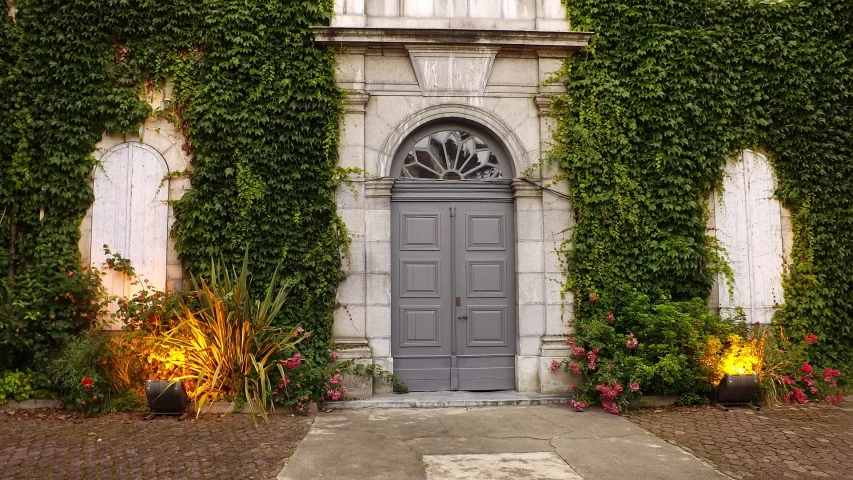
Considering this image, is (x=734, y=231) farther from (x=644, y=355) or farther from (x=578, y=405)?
(x=578, y=405)

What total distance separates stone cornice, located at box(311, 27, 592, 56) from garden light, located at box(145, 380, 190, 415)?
4253 mm

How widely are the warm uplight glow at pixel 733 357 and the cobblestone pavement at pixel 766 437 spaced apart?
0.40m

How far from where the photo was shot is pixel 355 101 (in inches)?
289

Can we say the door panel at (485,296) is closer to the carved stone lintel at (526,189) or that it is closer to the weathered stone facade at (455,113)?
the weathered stone facade at (455,113)

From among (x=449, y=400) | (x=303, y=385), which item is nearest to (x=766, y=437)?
(x=449, y=400)

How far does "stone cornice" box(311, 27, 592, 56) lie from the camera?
7.22m

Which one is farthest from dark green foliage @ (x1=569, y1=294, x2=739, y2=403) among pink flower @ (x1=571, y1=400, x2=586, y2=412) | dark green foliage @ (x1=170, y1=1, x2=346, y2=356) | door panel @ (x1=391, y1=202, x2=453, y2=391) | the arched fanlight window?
dark green foliage @ (x1=170, y1=1, x2=346, y2=356)

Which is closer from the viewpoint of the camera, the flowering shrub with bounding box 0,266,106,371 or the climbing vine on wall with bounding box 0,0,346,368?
the flowering shrub with bounding box 0,266,106,371

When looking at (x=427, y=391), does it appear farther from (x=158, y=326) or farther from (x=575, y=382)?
(x=158, y=326)

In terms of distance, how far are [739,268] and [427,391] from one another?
437cm

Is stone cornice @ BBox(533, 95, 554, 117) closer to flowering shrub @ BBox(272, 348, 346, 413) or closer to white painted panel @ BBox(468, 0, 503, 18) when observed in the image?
white painted panel @ BBox(468, 0, 503, 18)

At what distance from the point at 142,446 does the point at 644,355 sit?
513cm

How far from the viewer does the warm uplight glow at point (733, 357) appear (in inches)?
265

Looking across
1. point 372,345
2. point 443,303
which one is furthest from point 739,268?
point 372,345
